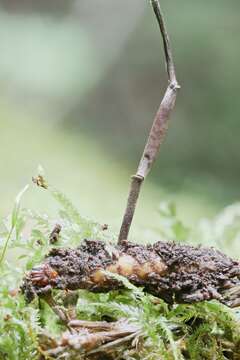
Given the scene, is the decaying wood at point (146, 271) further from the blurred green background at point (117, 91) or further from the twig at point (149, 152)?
the blurred green background at point (117, 91)

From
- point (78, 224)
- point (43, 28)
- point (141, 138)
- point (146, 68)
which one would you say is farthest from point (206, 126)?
point (78, 224)

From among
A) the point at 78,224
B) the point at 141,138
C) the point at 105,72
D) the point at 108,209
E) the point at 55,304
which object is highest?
the point at 105,72

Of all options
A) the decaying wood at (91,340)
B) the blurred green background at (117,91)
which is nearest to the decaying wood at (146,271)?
the decaying wood at (91,340)

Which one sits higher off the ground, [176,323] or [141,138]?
[141,138]

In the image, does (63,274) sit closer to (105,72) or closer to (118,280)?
(118,280)

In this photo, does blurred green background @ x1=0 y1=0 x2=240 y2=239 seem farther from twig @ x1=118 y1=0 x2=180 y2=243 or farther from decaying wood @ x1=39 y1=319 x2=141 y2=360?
decaying wood @ x1=39 y1=319 x2=141 y2=360

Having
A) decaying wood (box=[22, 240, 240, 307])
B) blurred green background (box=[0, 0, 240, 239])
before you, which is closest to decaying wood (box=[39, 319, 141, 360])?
decaying wood (box=[22, 240, 240, 307])
